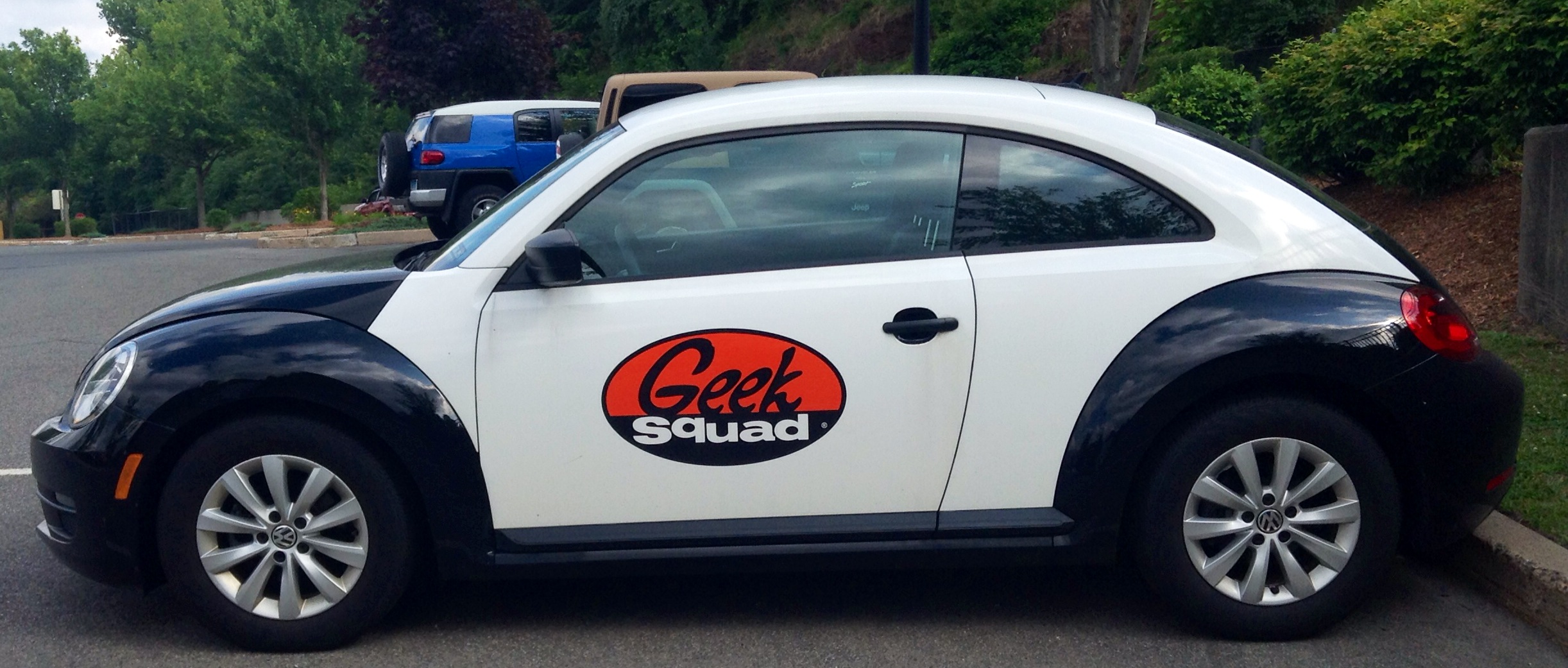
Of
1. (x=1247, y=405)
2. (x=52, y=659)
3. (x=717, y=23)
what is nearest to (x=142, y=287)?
(x=52, y=659)

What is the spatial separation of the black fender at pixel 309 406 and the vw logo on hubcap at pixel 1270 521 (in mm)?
2167

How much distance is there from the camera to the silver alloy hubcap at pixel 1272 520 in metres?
3.69

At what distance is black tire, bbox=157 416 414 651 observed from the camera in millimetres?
3682

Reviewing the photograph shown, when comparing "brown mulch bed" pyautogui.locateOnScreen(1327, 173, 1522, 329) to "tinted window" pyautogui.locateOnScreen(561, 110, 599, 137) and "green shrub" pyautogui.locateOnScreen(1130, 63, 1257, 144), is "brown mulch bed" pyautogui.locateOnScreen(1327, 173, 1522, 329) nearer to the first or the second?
"green shrub" pyautogui.locateOnScreen(1130, 63, 1257, 144)

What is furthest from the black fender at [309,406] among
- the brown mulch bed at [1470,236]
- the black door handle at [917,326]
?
the brown mulch bed at [1470,236]

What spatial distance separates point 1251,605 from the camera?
3.77 m

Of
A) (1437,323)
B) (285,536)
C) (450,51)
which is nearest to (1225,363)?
(1437,323)

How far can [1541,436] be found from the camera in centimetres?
508

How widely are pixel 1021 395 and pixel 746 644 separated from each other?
1083mm

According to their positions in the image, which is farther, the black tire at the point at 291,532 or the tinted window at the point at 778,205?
the tinted window at the point at 778,205

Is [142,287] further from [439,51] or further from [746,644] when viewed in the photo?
[439,51]

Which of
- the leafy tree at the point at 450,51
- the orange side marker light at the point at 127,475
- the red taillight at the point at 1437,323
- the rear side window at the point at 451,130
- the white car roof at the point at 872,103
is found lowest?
the orange side marker light at the point at 127,475

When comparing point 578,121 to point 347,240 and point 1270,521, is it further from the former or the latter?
point 1270,521

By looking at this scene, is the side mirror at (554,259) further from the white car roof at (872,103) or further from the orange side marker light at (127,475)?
the orange side marker light at (127,475)
